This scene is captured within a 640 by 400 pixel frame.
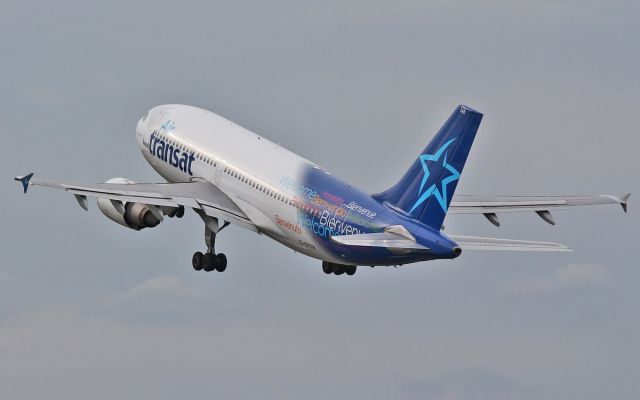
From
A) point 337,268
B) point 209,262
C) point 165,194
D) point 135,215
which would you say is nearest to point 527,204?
point 337,268

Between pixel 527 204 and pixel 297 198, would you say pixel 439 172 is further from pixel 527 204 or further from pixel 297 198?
pixel 527 204

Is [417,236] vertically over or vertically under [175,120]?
under

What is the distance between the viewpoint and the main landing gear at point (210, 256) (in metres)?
84.8

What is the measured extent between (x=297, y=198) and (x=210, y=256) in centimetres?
704

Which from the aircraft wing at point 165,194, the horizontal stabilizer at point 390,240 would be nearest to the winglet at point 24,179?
the aircraft wing at point 165,194

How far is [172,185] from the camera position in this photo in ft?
281

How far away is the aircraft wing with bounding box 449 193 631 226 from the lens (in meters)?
83.8

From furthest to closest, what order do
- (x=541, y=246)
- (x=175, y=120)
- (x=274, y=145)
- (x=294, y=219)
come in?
(x=175, y=120) → (x=274, y=145) → (x=294, y=219) → (x=541, y=246)

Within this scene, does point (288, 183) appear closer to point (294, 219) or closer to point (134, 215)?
point (294, 219)

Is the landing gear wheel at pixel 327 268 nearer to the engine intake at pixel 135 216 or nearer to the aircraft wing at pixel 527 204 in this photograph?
the aircraft wing at pixel 527 204

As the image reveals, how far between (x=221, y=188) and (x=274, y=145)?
3060mm

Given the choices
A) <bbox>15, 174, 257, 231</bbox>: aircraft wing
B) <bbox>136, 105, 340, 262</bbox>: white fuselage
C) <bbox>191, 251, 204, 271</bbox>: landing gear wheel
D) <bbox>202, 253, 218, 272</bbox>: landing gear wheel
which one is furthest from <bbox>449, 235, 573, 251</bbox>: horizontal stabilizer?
<bbox>191, 251, 204, 271</bbox>: landing gear wheel

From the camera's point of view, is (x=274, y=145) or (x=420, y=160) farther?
(x=274, y=145)

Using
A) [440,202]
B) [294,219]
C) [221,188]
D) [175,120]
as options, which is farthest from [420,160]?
[175,120]
